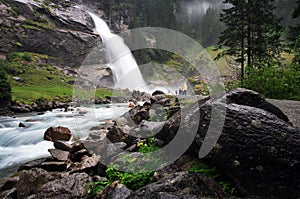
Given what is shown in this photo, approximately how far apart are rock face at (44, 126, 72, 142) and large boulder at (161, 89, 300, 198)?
386 inches

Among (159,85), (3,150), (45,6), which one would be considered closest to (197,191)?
(3,150)

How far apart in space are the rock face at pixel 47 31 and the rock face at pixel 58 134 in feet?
188

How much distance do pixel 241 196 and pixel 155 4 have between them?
390 ft

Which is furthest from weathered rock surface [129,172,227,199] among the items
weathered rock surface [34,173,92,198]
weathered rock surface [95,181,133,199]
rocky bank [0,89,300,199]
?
weathered rock surface [34,173,92,198]

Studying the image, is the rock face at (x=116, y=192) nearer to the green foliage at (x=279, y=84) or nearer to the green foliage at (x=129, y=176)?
the green foliage at (x=129, y=176)

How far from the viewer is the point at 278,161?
2930 mm

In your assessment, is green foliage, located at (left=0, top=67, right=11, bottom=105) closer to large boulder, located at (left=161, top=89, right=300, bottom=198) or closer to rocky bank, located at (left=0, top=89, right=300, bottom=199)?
rocky bank, located at (left=0, top=89, right=300, bottom=199)

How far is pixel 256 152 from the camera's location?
303cm

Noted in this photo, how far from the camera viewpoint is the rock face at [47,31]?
191 ft

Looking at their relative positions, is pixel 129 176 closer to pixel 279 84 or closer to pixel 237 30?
pixel 279 84

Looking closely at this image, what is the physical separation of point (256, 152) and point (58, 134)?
37.5 ft

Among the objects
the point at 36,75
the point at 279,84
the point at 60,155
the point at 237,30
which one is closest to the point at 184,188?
the point at 60,155

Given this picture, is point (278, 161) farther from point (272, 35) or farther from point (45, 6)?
point (45, 6)

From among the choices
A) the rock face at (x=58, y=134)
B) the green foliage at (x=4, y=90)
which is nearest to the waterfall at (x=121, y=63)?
the green foliage at (x=4, y=90)
